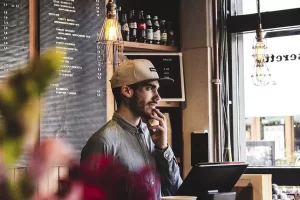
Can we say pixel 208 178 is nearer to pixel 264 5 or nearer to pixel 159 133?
pixel 159 133

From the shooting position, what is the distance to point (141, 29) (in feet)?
15.6

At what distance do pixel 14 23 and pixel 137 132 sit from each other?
1209 mm

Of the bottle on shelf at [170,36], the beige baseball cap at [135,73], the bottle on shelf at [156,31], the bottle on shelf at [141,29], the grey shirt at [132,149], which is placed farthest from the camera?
the bottle on shelf at [170,36]

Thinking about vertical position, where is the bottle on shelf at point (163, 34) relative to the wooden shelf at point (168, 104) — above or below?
above

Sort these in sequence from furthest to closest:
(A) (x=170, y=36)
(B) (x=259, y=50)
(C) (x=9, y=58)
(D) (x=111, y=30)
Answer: (A) (x=170, y=36)
(B) (x=259, y=50)
(C) (x=9, y=58)
(D) (x=111, y=30)

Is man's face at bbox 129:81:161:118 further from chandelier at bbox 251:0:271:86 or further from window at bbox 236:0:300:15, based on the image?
window at bbox 236:0:300:15

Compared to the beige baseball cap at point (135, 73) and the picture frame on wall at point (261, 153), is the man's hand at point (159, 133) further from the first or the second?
the picture frame on wall at point (261, 153)

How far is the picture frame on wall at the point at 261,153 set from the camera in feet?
16.0

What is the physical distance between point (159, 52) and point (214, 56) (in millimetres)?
445

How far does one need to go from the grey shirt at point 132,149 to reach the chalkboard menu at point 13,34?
91 cm

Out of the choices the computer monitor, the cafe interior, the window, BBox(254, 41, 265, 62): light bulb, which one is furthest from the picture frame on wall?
the computer monitor

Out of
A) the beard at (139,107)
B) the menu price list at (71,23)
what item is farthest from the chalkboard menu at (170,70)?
the beard at (139,107)

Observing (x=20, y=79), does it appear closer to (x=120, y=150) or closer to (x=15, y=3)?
(x=120, y=150)

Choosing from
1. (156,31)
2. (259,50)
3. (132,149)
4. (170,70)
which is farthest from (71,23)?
(132,149)
